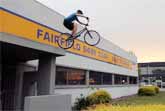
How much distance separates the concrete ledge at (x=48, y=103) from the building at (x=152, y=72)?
66.3 m

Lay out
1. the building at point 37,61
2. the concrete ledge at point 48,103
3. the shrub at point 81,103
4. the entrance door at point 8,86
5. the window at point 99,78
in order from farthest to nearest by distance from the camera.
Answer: the window at point 99,78
the shrub at point 81,103
the entrance door at point 8,86
the building at point 37,61
the concrete ledge at point 48,103

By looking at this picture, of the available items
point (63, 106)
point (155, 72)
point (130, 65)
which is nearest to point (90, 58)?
point (63, 106)

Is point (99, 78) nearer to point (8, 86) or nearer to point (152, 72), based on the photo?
point (8, 86)

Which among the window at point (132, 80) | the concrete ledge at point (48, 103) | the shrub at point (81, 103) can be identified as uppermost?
the window at point (132, 80)

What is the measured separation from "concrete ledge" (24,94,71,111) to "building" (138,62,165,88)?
218 feet

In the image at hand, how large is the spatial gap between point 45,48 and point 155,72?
236ft

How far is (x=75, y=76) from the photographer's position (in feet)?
61.3

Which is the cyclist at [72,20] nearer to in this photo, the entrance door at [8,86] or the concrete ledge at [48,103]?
the concrete ledge at [48,103]

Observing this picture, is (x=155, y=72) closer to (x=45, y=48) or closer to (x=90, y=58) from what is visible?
(x=90, y=58)

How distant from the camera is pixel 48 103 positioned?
10094 mm

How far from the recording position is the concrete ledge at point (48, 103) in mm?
9141

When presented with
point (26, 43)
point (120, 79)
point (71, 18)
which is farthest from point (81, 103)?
point (120, 79)

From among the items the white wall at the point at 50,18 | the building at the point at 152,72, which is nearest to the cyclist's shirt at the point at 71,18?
the white wall at the point at 50,18

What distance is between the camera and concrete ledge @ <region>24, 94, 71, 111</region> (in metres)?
9.14
